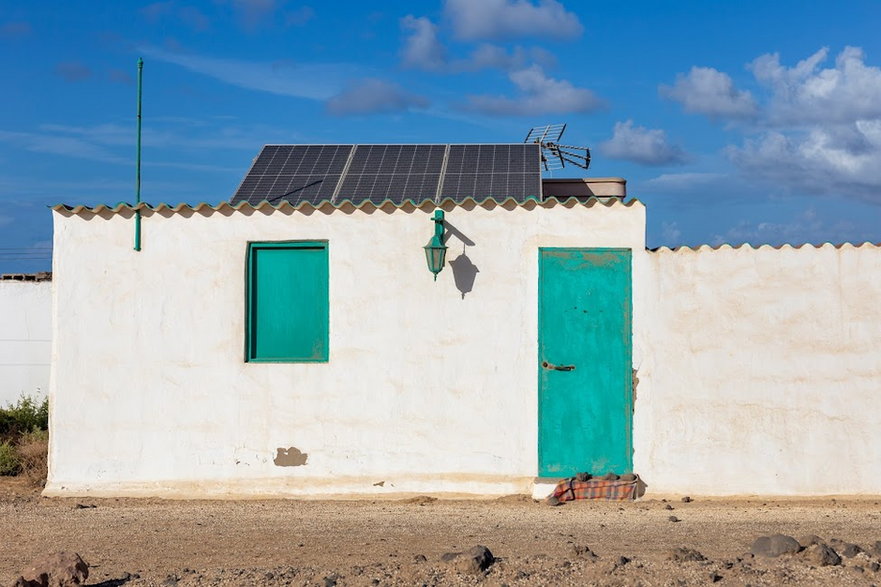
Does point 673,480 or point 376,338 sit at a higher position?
point 376,338

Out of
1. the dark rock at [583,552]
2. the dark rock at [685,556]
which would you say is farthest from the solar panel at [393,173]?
the dark rock at [685,556]

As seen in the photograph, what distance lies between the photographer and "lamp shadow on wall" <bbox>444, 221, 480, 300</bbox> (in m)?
9.77

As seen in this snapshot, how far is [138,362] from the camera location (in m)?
10.0

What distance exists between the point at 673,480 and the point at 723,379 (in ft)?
3.52

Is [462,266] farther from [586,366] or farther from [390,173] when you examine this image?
[390,173]

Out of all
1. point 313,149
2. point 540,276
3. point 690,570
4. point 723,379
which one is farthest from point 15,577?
point 313,149

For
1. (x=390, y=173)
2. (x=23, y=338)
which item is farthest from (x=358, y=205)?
(x=23, y=338)

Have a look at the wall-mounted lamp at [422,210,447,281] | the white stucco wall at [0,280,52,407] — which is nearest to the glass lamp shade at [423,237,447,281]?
the wall-mounted lamp at [422,210,447,281]

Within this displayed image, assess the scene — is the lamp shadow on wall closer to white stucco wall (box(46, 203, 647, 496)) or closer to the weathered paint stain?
A: white stucco wall (box(46, 203, 647, 496))

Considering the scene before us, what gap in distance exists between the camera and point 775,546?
275 inches

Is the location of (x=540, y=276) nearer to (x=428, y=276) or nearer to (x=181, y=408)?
(x=428, y=276)

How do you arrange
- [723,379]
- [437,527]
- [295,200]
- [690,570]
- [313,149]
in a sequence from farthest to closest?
[313,149] < [295,200] < [723,379] < [437,527] < [690,570]

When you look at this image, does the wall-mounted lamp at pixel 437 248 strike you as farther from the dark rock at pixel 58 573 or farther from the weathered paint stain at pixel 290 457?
the dark rock at pixel 58 573

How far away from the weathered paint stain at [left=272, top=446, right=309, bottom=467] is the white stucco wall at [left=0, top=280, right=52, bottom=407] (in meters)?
7.58
